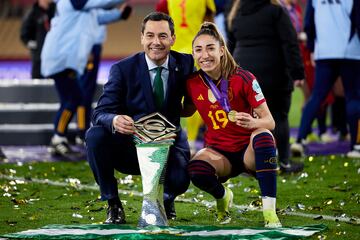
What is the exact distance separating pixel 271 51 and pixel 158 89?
2.49 m

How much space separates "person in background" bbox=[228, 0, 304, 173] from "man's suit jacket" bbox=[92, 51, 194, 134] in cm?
230

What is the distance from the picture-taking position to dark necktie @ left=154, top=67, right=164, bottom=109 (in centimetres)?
604

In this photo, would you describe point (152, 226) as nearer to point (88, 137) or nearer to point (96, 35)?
point (88, 137)

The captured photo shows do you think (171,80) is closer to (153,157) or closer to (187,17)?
(153,157)

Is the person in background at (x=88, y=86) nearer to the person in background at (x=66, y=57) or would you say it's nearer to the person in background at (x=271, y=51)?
the person in background at (x=66, y=57)

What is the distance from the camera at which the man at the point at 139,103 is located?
6.00 metres

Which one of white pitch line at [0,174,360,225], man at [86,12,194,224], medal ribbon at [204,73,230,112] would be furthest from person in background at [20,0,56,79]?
medal ribbon at [204,73,230,112]

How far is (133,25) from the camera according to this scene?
2570 cm

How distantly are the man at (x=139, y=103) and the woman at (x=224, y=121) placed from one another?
0.37 ft

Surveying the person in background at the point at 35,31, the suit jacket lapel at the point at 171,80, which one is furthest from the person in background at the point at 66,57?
the suit jacket lapel at the point at 171,80

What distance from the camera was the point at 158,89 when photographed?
605cm

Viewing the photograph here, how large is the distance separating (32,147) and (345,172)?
3.87m

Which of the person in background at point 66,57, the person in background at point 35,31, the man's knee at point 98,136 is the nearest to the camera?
the man's knee at point 98,136

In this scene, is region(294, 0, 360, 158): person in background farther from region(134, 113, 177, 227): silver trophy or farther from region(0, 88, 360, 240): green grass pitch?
region(134, 113, 177, 227): silver trophy
